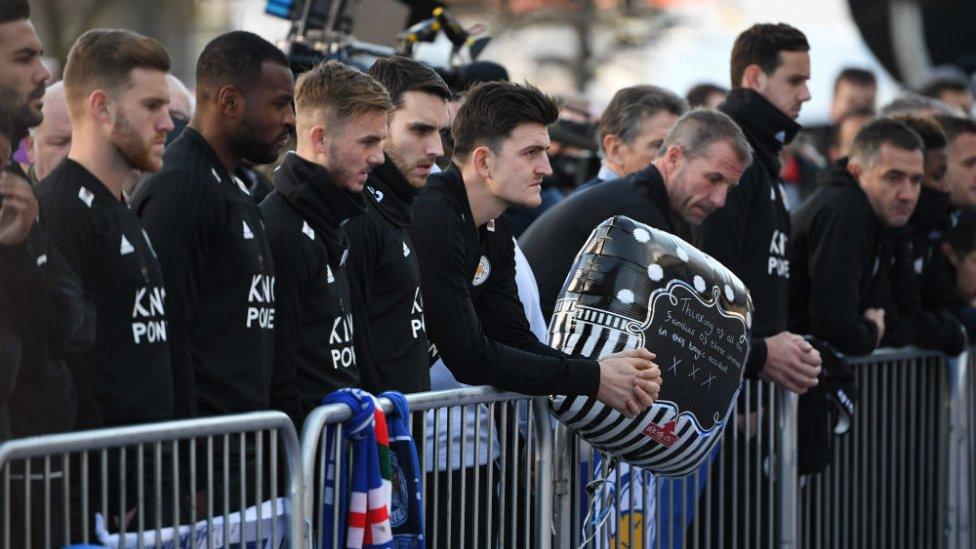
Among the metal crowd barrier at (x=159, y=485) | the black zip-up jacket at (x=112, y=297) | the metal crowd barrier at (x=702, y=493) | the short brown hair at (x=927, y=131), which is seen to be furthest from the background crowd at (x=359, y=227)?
the short brown hair at (x=927, y=131)

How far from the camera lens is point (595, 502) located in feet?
16.8

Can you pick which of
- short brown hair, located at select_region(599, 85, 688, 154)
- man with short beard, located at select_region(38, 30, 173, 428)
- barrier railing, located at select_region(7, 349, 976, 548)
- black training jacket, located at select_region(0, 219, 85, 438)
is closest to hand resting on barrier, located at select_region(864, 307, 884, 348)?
barrier railing, located at select_region(7, 349, 976, 548)

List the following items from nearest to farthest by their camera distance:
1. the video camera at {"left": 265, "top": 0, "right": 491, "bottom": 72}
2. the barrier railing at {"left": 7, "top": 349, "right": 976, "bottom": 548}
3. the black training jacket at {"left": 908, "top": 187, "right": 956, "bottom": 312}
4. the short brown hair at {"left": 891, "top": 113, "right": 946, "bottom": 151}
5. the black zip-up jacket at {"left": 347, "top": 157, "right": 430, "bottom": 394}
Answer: the barrier railing at {"left": 7, "top": 349, "right": 976, "bottom": 548} → the black zip-up jacket at {"left": 347, "top": 157, "right": 430, "bottom": 394} → the video camera at {"left": 265, "top": 0, "right": 491, "bottom": 72} → the black training jacket at {"left": 908, "top": 187, "right": 956, "bottom": 312} → the short brown hair at {"left": 891, "top": 113, "right": 946, "bottom": 151}

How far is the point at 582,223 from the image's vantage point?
18.7 ft

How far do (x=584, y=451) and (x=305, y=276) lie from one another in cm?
130

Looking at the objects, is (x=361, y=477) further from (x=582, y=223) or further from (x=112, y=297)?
(x=582, y=223)

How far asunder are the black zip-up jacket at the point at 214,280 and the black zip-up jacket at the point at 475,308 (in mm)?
808

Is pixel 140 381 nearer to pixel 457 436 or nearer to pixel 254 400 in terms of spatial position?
pixel 254 400

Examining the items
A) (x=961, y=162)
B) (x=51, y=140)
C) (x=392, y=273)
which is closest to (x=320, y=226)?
(x=392, y=273)

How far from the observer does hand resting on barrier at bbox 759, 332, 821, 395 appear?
5.83 meters

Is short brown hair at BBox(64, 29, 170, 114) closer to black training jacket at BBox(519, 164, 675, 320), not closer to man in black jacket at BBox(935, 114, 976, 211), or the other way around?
black training jacket at BBox(519, 164, 675, 320)

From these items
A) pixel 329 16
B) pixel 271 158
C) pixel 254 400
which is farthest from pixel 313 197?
pixel 329 16

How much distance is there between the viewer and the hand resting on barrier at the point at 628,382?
472 centimetres

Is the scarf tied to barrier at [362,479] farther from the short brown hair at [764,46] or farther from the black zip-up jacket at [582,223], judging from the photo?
the short brown hair at [764,46]
